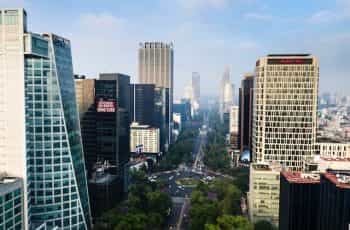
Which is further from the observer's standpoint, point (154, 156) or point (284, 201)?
point (154, 156)

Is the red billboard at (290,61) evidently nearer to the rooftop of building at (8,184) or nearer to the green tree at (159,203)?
the green tree at (159,203)

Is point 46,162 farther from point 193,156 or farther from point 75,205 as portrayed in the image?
point 193,156

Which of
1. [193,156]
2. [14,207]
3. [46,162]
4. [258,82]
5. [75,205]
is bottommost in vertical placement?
[193,156]

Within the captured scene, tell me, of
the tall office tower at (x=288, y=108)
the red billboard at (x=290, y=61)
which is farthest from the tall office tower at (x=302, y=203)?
the red billboard at (x=290, y=61)

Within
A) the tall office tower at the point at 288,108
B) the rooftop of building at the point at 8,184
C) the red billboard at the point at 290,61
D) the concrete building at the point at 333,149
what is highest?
the red billboard at the point at 290,61

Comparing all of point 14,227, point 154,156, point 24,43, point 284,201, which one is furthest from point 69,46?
point 154,156
